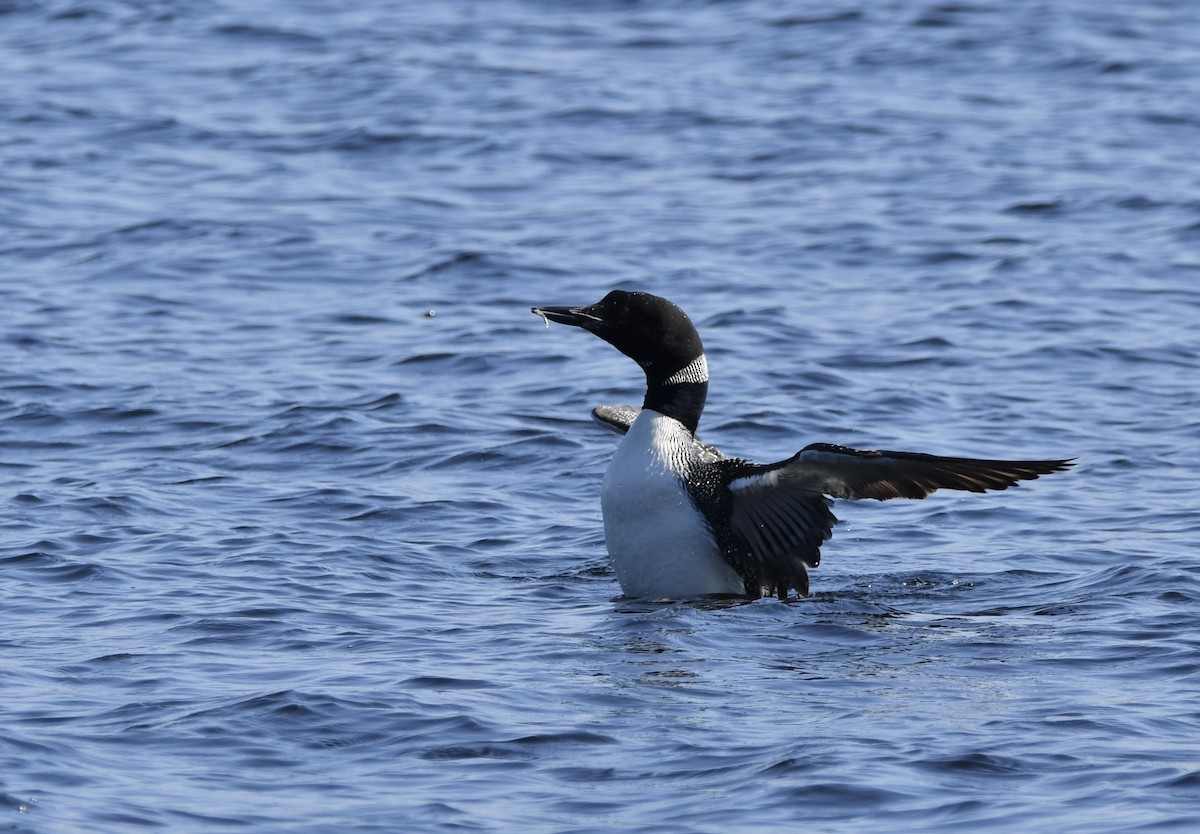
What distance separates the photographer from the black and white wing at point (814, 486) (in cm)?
788

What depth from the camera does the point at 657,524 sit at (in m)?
8.58

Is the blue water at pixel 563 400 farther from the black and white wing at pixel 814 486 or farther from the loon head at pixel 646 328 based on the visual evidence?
the loon head at pixel 646 328

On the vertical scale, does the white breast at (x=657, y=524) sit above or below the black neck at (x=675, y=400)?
below

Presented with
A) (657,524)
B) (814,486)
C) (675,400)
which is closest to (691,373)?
(675,400)

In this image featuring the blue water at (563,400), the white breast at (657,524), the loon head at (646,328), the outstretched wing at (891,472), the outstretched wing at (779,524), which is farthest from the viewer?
the loon head at (646,328)

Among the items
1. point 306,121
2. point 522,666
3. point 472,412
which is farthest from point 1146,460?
point 306,121

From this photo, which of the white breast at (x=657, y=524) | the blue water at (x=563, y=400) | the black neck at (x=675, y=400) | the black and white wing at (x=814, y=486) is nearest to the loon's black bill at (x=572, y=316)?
the black neck at (x=675, y=400)

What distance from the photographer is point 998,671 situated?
24.2 feet

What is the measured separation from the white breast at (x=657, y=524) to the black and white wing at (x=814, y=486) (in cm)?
20

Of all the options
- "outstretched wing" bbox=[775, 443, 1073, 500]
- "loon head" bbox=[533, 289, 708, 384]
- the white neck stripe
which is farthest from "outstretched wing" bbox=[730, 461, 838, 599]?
"loon head" bbox=[533, 289, 708, 384]

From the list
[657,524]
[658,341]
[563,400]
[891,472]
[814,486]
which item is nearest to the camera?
[891,472]

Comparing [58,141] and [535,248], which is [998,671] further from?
[58,141]

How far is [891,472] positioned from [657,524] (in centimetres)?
112

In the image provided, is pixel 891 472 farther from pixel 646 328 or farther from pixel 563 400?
pixel 563 400
